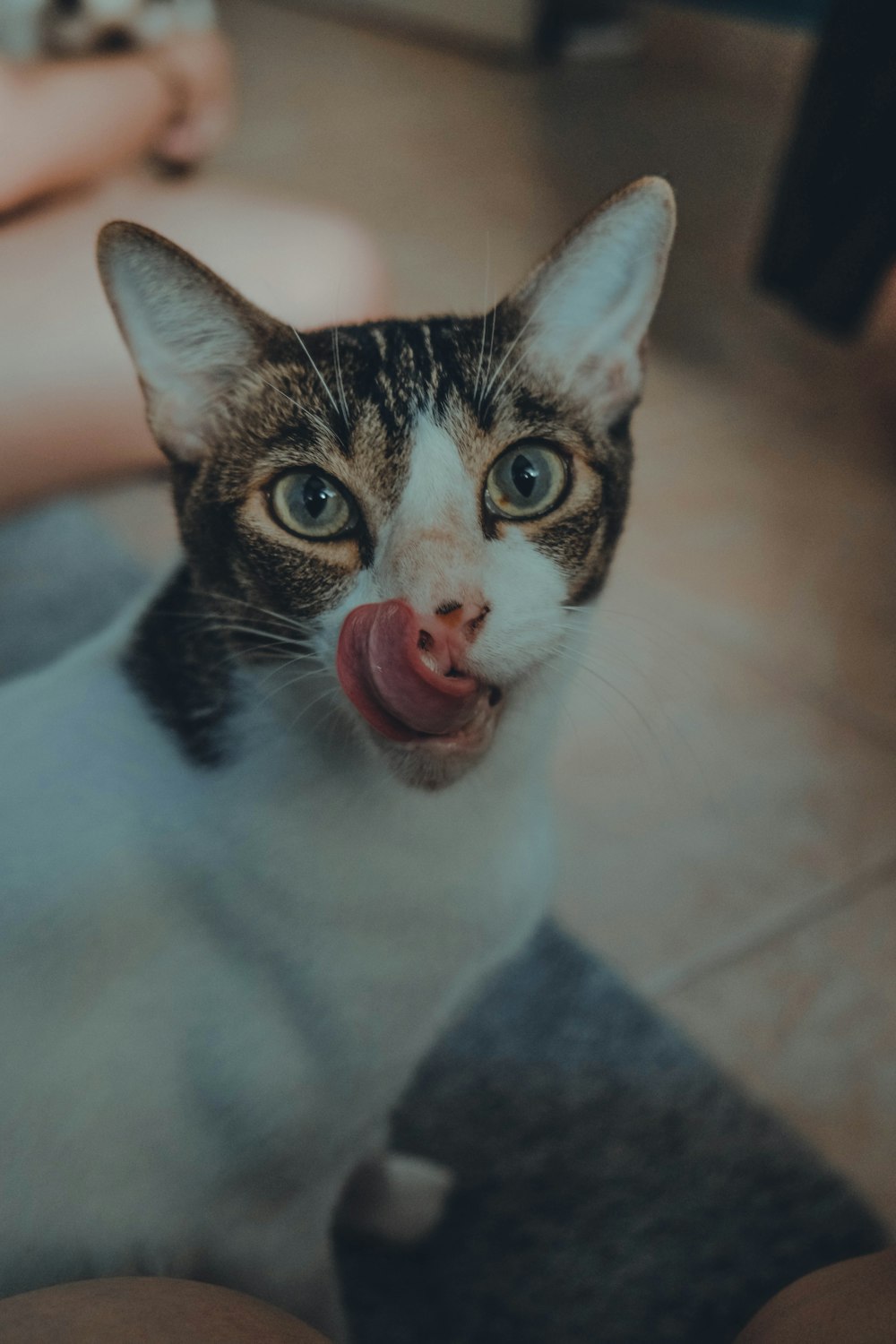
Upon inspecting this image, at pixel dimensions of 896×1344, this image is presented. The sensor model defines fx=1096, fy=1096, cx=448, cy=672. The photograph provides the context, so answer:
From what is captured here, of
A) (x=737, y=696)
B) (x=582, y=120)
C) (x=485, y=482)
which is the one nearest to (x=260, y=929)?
(x=485, y=482)

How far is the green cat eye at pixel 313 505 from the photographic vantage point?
629 mm

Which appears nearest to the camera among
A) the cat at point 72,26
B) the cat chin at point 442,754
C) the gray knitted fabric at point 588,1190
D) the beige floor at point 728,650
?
the cat chin at point 442,754

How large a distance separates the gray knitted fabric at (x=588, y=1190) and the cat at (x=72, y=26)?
4.06 ft

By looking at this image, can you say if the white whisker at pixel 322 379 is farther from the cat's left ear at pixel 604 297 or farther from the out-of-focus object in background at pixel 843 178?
the out-of-focus object in background at pixel 843 178

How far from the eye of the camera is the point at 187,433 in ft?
2.23

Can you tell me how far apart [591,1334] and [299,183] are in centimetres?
300

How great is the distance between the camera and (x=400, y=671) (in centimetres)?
52

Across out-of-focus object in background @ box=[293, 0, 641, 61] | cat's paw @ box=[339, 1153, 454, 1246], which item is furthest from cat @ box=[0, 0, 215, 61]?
out-of-focus object in background @ box=[293, 0, 641, 61]

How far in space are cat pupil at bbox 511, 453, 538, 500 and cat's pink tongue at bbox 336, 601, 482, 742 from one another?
0.46 ft

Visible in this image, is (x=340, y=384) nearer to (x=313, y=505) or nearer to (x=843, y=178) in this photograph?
(x=313, y=505)

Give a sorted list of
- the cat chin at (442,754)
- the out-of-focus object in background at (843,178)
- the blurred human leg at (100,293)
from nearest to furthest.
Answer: the cat chin at (442,754), the blurred human leg at (100,293), the out-of-focus object in background at (843,178)

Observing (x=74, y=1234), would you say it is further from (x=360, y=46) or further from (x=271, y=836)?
(x=360, y=46)

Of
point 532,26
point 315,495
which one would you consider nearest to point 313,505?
point 315,495

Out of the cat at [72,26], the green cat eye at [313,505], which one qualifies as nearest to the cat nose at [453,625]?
the green cat eye at [313,505]
